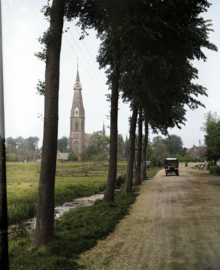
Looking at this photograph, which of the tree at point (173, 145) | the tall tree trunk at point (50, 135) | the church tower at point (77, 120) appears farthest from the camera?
the tree at point (173, 145)

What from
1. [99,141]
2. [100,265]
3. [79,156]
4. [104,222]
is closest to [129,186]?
[104,222]

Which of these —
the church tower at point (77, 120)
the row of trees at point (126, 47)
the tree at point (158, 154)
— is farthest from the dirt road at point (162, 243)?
the church tower at point (77, 120)

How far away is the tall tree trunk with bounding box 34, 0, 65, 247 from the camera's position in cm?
613

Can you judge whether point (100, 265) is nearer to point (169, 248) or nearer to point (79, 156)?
point (169, 248)

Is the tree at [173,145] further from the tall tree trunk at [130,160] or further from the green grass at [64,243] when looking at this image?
the green grass at [64,243]

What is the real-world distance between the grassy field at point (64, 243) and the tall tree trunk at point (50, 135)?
1.40ft

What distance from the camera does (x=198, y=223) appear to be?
820 cm

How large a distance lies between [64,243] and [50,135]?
8.68 feet

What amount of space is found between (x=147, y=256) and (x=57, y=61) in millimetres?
5198

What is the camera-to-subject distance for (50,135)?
6289 millimetres

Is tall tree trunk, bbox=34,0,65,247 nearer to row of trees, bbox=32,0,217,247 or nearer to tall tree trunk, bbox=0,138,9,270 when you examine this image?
row of trees, bbox=32,0,217,247

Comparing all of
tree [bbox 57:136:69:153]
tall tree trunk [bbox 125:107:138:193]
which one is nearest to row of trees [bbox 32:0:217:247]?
tall tree trunk [bbox 125:107:138:193]

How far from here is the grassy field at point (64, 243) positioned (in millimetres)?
5059

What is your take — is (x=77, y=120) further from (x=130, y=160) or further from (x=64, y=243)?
(x=64, y=243)
